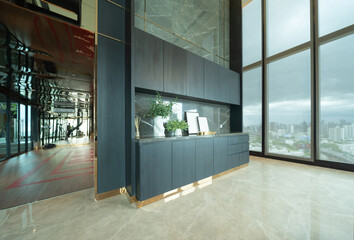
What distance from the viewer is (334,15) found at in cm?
334

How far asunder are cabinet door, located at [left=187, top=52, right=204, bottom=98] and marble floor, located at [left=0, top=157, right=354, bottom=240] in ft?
6.38

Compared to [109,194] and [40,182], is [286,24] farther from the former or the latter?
[40,182]

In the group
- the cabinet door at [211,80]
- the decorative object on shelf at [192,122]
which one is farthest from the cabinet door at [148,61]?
the cabinet door at [211,80]

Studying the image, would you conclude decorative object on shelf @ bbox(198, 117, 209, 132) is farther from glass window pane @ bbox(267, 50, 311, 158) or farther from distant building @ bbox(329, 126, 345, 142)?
distant building @ bbox(329, 126, 345, 142)

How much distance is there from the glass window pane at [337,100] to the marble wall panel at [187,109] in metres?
2.40

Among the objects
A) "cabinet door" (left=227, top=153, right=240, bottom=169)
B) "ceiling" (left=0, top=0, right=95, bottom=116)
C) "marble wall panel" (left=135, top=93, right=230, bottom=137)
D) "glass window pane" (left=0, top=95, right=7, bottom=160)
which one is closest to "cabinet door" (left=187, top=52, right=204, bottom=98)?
"marble wall panel" (left=135, top=93, right=230, bottom=137)

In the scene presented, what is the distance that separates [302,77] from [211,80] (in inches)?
113

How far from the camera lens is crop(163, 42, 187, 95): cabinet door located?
8.01 ft

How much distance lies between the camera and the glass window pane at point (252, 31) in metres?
4.64

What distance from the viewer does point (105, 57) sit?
81.7 inches

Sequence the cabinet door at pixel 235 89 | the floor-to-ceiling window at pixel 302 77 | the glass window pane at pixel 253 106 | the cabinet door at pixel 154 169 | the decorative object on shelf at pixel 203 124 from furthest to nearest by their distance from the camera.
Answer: the glass window pane at pixel 253 106 → the cabinet door at pixel 235 89 → the decorative object on shelf at pixel 203 124 → the floor-to-ceiling window at pixel 302 77 → the cabinet door at pixel 154 169

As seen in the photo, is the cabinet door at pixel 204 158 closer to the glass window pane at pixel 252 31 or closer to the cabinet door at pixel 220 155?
the cabinet door at pixel 220 155

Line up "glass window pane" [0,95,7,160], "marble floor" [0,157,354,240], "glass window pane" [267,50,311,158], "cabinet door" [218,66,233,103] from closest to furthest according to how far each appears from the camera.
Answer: "marble floor" [0,157,354,240], "cabinet door" [218,66,233,103], "glass window pane" [267,50,311,158], "glass window pane" [0,95,7,160]

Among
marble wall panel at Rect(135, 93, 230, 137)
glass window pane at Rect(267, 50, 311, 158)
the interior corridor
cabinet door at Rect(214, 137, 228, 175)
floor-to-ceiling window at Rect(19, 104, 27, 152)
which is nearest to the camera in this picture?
the interior corridor
